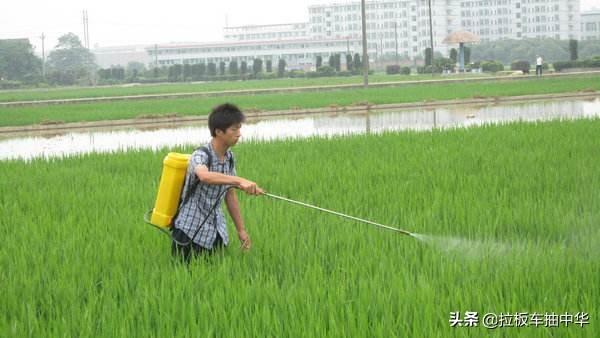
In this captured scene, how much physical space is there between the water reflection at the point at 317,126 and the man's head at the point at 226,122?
33.1 ft

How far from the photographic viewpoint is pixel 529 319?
11.5 ft

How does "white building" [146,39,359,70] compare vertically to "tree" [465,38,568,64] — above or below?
above

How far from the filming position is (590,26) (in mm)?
118875

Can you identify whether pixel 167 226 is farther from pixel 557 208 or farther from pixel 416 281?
pixel 557 208

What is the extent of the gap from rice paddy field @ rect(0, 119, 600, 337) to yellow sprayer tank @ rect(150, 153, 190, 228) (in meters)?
0.28

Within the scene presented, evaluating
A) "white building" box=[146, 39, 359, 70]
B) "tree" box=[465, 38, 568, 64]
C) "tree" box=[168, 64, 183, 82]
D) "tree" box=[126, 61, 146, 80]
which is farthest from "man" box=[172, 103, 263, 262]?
"white building" box=[146, 39, 359, 70]

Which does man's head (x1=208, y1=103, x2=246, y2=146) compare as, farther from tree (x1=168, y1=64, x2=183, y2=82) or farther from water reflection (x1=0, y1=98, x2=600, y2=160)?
tree (x1=168, y1=64, x2=183, y2=82)

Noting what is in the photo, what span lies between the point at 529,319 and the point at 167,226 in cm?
215

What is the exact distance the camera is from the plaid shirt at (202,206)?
15.9 ft

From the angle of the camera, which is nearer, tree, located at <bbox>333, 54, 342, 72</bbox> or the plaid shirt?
the plaid shirt

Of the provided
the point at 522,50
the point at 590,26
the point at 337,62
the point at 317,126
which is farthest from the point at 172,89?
the point at 590,26

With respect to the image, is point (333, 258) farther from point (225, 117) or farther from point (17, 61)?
point (17, 61)

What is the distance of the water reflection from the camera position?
624 inches

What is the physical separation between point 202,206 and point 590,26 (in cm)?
12169
